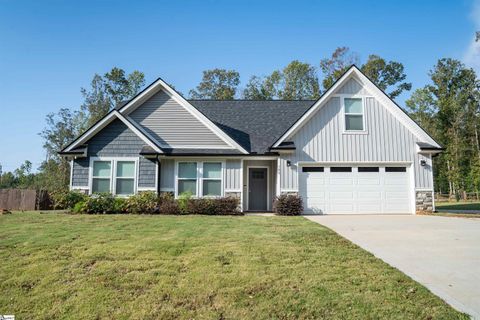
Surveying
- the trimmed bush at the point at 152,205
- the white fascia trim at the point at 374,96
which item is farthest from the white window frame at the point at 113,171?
the white fascia trim at the point at 374,96

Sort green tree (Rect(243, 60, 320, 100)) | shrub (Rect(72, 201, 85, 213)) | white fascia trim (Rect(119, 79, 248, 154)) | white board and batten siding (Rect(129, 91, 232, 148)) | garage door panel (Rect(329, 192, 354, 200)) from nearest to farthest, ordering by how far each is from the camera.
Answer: shrub (Rect(72, 201, 85, 213)), garage door panel (Rect(329, 192, 354, 200)), white fascia trim (Rect(119, 79, 248, 154)), white board and batten siding (Rect(129, 91, 232, 148)), green tree (Rect(243, 60, 320, 100))

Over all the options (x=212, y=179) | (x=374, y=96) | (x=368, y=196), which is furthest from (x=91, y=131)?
(x=374, y=96)

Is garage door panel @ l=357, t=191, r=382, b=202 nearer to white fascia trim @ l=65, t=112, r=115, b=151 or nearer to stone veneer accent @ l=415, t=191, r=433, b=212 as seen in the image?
stone veneer accent @ l=415, t=191, r=433, b=212

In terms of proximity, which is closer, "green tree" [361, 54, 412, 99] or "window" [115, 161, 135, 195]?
"window" [115, 161, 135, 195]

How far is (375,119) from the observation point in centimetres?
1429

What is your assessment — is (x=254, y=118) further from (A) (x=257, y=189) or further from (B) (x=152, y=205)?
(B) (x=152, y=205)

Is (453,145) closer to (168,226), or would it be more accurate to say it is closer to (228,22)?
(228,22)

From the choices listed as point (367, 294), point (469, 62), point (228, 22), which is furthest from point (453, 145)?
point (367, 294)

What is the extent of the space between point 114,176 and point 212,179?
4373 mm

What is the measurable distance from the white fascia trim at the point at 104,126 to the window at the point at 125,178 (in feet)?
4.13

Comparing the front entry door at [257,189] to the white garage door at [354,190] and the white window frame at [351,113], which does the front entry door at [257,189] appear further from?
the white window frame at [351,113]

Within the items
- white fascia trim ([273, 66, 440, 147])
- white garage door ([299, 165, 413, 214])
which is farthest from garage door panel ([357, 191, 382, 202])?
white fascia trim ([273, 66, 440, 147])

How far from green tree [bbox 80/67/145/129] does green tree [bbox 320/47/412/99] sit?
22986 mm

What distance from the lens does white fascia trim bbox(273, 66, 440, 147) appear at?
550 inches
